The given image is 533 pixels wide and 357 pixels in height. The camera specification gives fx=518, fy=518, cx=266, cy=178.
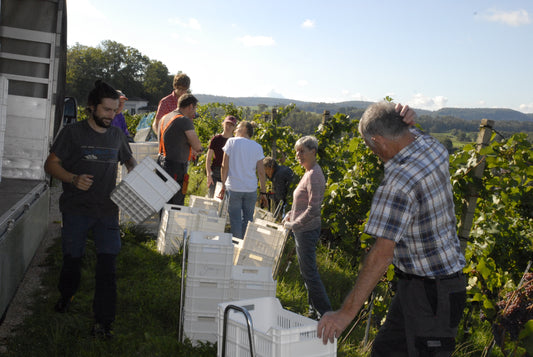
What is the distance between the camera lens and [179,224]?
635cm

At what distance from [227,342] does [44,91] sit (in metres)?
5.05

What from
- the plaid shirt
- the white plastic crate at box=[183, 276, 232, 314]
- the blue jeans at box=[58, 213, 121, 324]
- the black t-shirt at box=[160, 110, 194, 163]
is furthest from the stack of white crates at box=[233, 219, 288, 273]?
the plaid shirt

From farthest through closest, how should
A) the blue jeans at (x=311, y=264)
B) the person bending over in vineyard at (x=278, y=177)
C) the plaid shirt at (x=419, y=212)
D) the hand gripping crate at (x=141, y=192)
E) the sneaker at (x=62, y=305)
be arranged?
the person bending over in vineyard at (x=278, y=177), the blue jeans at (x=311, y=264), the sneaker at (x=62, y=305), the hand gripping crate at (x=141, y=192), the plaid shirt at (x=419, y=212)

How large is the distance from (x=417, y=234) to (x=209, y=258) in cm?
187

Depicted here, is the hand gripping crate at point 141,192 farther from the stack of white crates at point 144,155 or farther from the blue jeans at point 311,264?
the stack of white crates at point 144,155

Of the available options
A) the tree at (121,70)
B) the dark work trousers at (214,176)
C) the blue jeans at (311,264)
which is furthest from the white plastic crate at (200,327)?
the tree at (121,70)

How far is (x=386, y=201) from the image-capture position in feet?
7.67

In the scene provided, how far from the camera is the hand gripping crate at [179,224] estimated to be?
6.32 metres

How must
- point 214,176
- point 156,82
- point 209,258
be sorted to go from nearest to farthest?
point 209,258
point 214,176
point 156,82

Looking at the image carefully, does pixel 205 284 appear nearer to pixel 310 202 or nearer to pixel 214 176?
pixel 310 202

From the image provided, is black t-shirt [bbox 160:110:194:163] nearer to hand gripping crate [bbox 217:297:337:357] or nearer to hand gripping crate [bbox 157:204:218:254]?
hand gripping crate [bbox 157:204:218:254]

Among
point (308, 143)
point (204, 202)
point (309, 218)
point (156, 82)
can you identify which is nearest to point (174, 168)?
point (204, 202)

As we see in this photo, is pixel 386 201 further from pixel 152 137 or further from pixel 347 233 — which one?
pixel 152 137

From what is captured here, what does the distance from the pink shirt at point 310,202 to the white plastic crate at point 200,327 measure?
53.4 inches
